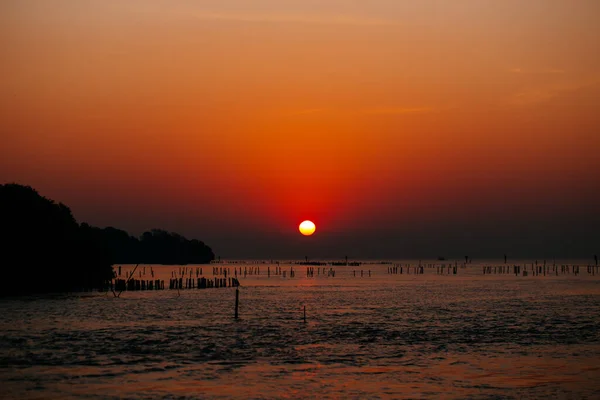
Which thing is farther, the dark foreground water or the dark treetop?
the dark treetop

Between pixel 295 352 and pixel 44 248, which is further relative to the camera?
pixel 44 248

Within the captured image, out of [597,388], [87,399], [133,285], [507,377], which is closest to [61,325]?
[87,399]

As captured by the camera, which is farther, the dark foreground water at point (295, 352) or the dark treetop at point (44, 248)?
the dark treetop at point (44, 248)

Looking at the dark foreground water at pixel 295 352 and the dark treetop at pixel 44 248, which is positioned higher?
the dark treetop at pixel 44 248

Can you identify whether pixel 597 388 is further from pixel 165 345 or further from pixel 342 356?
pixel 165 345

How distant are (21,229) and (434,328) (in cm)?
5027

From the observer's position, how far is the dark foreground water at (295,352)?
29359mm

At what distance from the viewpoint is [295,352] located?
39.4 metres

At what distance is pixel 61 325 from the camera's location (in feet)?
169

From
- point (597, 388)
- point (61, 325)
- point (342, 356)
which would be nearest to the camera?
point (597, 388)

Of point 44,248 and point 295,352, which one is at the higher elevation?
point 44,248

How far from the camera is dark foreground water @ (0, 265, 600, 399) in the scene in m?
29.4

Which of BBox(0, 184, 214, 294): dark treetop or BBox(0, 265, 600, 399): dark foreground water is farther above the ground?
BBox(0, 184, 214, 294): dark treetop

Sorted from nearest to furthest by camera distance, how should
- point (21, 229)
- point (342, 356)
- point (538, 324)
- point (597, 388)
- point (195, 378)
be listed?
point (597, 388), point (195, 378), point (342, 356), point (538, 324), point (21, 229)
